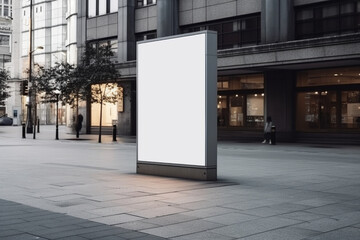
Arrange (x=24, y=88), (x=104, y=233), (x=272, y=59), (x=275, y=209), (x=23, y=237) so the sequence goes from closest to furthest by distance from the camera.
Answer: (x=23, y=237) → (x=104, y=233) → (x=275, y=209) → (x=272, y=59) → (x=24, y=88)

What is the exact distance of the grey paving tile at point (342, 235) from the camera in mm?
5973

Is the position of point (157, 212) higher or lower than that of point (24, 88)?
lower


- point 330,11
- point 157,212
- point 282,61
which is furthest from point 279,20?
point 157,212

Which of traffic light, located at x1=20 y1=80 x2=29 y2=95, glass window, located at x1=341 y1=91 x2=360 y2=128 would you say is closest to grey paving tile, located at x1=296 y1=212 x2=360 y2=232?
glass window, located at x1=341 y1=91 x2=360 y2=128

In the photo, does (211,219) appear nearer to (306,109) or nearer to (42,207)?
Answer: (42,207)

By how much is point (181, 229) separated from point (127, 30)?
32.3 metres

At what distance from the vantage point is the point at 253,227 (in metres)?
6.55

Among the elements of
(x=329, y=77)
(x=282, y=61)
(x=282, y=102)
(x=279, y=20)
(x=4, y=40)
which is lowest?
(x=282, y=102)

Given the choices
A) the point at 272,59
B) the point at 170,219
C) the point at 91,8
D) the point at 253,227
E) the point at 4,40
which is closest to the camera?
the point at 253,227

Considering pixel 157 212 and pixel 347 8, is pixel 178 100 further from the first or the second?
pixel 347 8

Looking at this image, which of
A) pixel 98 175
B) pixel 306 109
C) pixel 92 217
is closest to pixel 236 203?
pixel 92 217

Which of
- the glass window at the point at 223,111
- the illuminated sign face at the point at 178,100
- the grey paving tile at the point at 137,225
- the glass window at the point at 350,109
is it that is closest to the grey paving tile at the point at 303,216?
the grey paving tile at the point at 137,225

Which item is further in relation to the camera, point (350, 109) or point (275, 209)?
point (350, 109)

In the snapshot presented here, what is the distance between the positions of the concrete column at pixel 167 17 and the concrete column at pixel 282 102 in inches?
316
